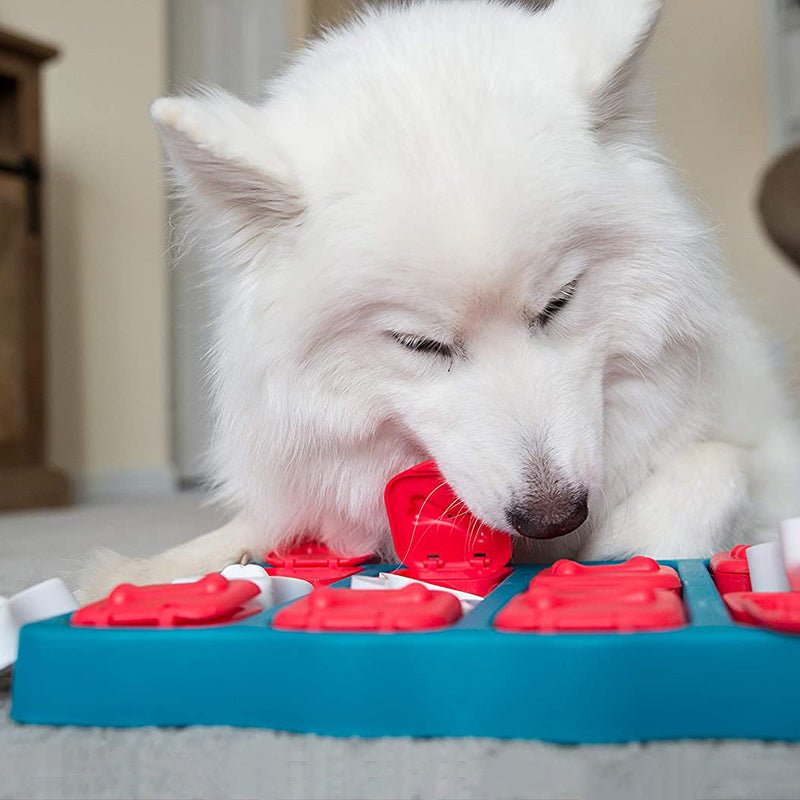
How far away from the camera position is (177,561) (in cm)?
141

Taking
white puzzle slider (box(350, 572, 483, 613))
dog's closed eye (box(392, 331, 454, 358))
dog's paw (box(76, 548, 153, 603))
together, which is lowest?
dog's paw (box(76, 548, 153, 603))

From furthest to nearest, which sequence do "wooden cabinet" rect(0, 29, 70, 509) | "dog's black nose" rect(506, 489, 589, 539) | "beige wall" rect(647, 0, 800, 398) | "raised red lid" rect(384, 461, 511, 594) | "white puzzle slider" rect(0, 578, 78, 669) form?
1. "beige wall" rect(647, 0, 800, 398)
2. "wooden cabinet" rect(0, 29, 70, 509)
3. "raised red lid" rect(384, 461, 511, 594)
4. "dog's black nose" rect(506, 489, 589, 539)
5. "white puzzle slider" rect(0, 578, 78, 669)

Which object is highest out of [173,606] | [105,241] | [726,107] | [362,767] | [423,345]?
[726,107]

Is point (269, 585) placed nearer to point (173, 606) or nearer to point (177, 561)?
point (173, 606)

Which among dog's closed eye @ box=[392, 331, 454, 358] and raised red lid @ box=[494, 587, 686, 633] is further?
dog's closed eye @ box=[392, 331, 454, 358]

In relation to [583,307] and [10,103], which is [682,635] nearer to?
[583,307]

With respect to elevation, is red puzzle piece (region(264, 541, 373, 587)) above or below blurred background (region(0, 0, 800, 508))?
below

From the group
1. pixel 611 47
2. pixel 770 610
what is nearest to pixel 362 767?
pixel 770 610

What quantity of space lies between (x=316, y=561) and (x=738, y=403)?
0.62 metres

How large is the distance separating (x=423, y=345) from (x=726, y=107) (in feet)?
14.7

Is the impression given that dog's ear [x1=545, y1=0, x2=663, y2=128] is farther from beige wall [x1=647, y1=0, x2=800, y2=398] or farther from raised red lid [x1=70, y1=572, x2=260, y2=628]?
beige wall [x1=647, y1=0, x2=800, y2=398]

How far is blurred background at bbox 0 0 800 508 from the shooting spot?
3.72m

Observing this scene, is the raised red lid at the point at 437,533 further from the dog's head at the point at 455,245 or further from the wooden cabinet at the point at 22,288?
the wooden cabinet at the point at 22,288

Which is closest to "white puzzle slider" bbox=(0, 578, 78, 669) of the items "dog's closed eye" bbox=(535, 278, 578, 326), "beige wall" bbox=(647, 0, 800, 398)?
"dog's closed eye" bbox=(535, 278, 578, 326)
